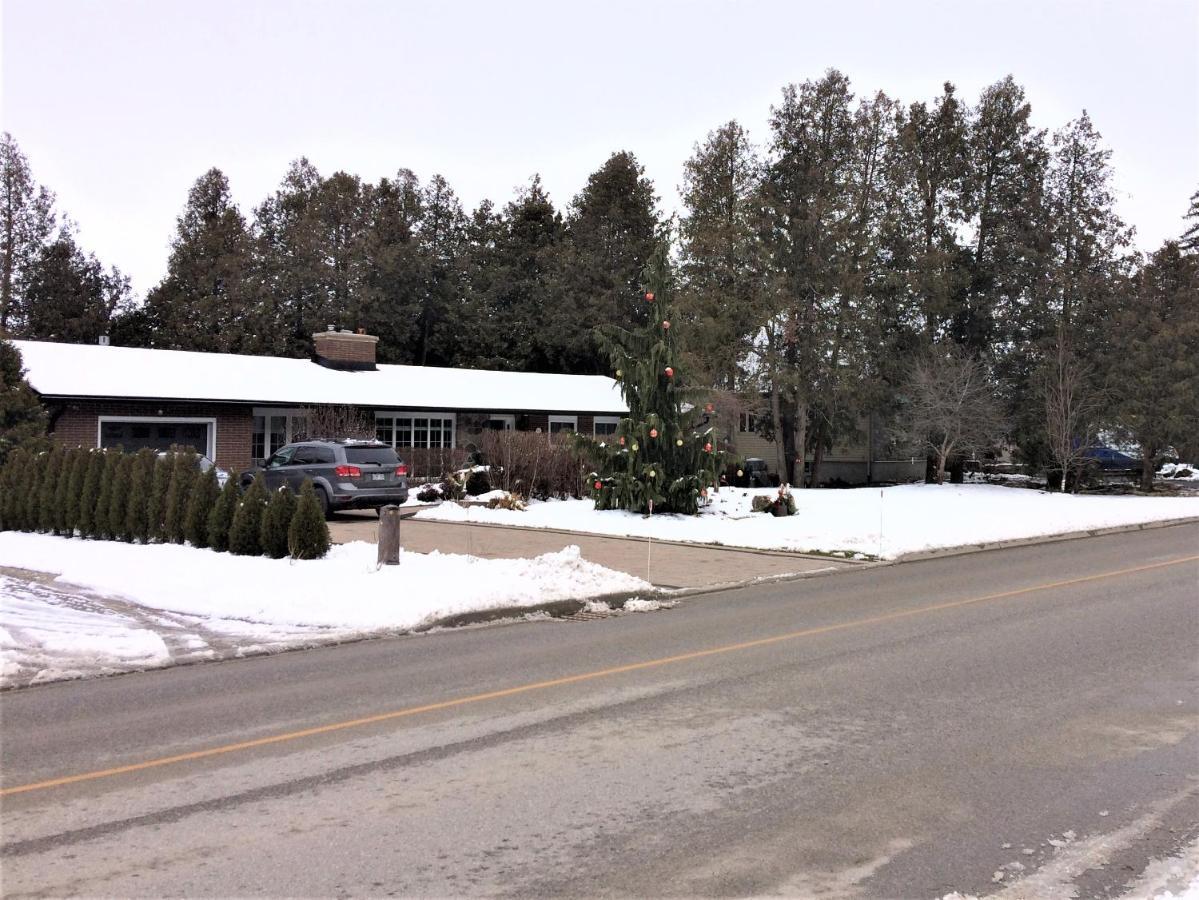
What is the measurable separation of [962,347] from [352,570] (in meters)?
36.1

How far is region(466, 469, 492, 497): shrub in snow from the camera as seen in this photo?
87.7 feet

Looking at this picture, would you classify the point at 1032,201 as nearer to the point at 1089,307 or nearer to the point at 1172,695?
the point at 1089,307

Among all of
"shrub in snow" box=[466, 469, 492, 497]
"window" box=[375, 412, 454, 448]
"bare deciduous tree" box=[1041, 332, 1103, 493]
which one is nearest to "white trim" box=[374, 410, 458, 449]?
"window" box=[375, 412, 454, 448]

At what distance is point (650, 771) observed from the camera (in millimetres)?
5637

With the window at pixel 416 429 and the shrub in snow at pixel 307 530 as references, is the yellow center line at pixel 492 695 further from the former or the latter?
the window at pixel 416 429

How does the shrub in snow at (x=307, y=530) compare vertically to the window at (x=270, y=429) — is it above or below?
below

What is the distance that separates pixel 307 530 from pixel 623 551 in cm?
583

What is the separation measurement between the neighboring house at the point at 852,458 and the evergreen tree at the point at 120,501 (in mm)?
35651

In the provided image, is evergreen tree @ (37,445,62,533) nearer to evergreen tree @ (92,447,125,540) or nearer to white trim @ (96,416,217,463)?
evergreen tree @ (92,447,125,540)

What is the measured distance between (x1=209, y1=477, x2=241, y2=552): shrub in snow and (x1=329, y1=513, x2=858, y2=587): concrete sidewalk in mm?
2871

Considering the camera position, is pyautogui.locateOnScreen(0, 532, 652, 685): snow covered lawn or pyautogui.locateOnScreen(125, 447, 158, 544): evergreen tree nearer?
pyautogui.locateOnScreen(0, 532, 652, 685): snow covered lawn

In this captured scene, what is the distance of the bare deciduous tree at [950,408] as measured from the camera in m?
37.9

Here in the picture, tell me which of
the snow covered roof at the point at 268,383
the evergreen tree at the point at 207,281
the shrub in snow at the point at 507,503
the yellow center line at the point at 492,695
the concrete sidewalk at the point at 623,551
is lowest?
the yellow center line at the point at 492,695

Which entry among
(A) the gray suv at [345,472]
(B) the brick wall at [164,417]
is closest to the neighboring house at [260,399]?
(B) the brick wall at [164,417]
